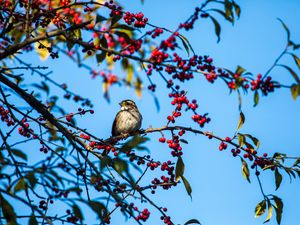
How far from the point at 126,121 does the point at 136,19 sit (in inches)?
205

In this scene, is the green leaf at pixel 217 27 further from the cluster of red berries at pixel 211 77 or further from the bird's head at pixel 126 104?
the bird's head at pixel 126 104

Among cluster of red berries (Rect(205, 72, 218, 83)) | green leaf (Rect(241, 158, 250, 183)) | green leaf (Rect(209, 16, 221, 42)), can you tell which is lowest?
cluster of red berries (Rect(205, 72, 218, 83))

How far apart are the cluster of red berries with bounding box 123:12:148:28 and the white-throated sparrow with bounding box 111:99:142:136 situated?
470 cm

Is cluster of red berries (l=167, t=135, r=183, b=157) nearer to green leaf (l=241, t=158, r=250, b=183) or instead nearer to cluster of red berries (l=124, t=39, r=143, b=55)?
green leaf (l=241, t=158, r=250, b=183)

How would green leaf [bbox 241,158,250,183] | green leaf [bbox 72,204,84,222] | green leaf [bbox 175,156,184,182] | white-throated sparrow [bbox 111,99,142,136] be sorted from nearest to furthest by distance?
green leaf [bbox 72,204,84,222], green leaf [bbox 175,156,184,182], green leaf [bbox 241,158,250,183], white-throated sparrow [bbox 111,99,142,136]

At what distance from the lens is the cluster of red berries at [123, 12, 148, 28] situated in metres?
4.38

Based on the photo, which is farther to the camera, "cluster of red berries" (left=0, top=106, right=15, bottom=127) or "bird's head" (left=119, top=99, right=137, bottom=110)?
"bird's head" (left=119, top=99, right=137, bottom=110)

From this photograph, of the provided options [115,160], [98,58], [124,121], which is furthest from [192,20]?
[124,121]

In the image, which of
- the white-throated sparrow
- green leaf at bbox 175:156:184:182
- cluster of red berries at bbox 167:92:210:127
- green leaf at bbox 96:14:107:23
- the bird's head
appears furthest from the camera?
the bird's head

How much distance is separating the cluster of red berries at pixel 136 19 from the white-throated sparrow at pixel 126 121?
4696 mm

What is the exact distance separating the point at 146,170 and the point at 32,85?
1379mm

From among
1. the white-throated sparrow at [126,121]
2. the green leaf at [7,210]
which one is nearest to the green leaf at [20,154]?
the green leaf at [7,210]

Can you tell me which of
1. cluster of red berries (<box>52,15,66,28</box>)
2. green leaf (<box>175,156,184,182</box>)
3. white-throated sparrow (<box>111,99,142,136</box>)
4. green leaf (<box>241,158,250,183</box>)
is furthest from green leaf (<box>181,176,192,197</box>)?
white-throated sparrow (<box>111,99,142,136</box>)

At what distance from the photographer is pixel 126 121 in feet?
31.2
